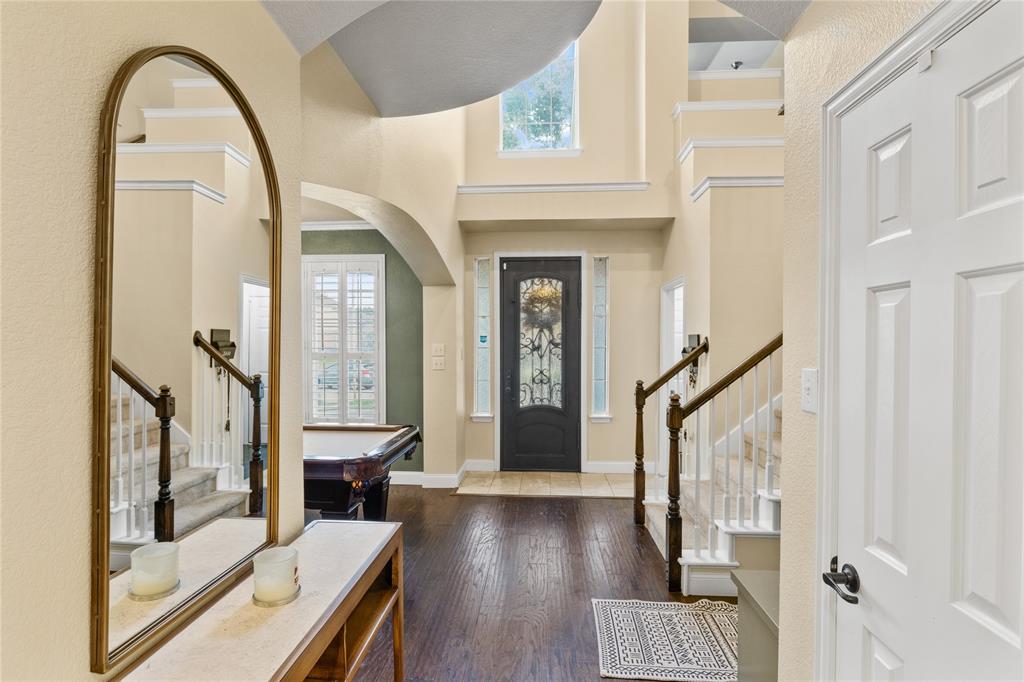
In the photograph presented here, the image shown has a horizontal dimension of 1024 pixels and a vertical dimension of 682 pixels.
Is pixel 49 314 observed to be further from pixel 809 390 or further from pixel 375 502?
pixel 375 502

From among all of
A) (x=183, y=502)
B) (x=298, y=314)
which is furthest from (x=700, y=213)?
(x=183, y=502)

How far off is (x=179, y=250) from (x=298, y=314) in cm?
62

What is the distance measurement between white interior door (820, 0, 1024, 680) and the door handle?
15 millimetres

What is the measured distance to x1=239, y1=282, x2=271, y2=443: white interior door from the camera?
4.77 feet

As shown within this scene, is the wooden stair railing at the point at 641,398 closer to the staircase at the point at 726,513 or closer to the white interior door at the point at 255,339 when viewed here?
the staircase at the point at 726,513

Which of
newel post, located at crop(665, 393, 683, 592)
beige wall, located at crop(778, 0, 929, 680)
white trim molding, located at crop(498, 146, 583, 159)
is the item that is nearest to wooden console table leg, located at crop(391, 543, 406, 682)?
beige wall, located at crop(778, 0, 929, 680)

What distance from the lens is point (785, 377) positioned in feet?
5.12

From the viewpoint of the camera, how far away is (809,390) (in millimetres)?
1384

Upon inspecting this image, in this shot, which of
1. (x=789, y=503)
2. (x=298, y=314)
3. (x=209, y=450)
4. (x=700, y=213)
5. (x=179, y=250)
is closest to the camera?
(x=179, y=250)

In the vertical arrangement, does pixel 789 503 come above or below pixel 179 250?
below

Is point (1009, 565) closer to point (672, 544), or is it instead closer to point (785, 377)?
point (785, 377)

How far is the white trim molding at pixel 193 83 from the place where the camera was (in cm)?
119

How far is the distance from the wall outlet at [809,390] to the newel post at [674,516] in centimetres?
148

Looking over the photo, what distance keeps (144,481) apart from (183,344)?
310mm
